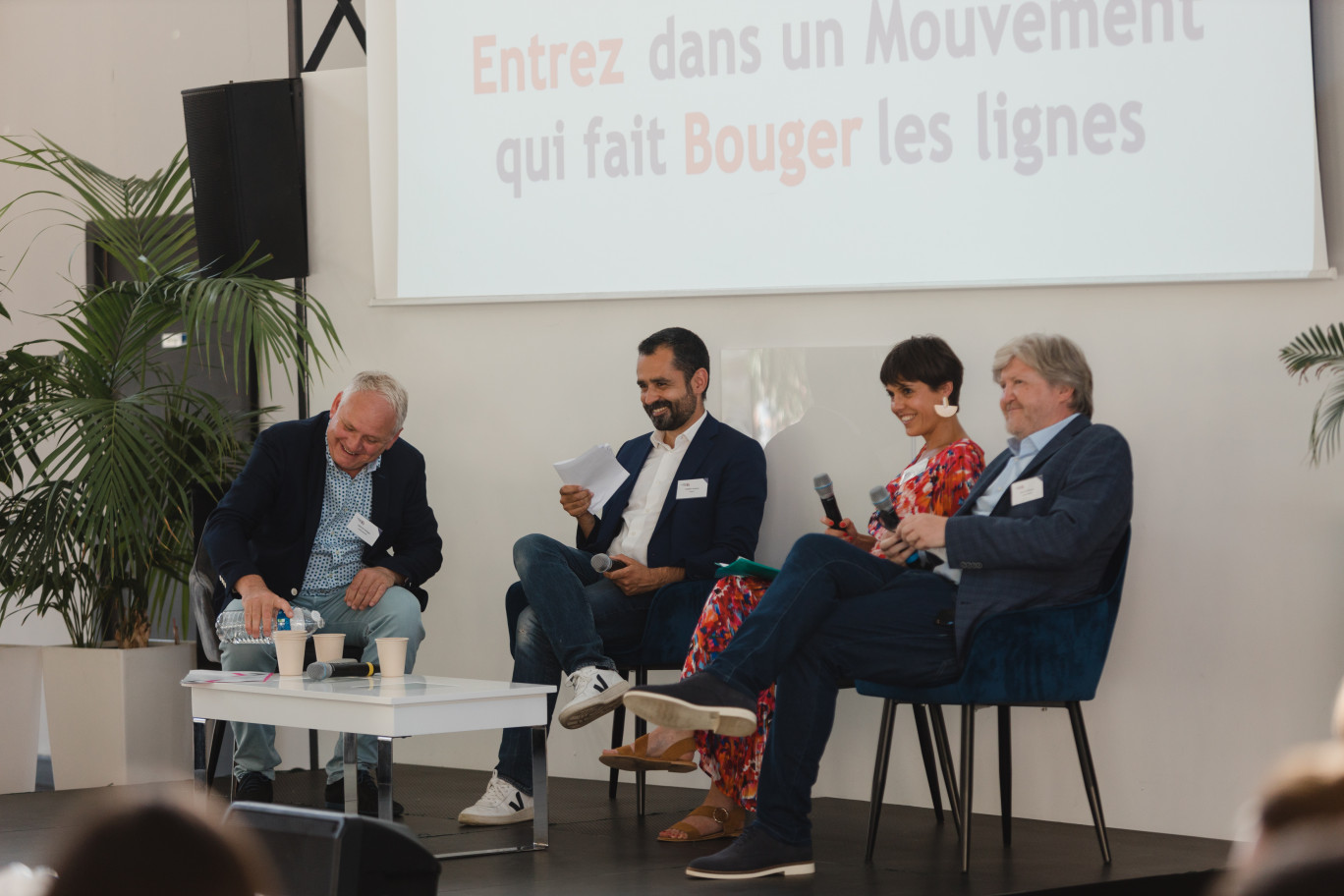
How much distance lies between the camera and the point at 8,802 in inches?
164

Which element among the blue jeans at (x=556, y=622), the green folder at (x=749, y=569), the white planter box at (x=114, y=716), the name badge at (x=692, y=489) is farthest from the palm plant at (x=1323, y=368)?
the white planter box at (x=114, y=716)

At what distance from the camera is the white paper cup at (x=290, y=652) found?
3.38 m

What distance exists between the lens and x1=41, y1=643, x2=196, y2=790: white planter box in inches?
176

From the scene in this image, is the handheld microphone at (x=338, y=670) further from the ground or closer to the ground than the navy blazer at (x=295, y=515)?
closer to the ground

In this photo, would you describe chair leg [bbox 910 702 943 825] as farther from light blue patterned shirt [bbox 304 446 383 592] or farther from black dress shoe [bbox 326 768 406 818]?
light blue patterned shirt [bbox 304 446 383 592]

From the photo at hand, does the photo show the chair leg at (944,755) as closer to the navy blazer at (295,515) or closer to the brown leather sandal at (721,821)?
the brown leather sandal at (721,821)

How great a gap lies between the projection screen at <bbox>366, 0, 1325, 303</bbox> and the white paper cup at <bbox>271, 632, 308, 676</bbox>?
161 cm

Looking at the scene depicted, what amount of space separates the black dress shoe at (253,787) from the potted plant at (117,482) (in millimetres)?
744

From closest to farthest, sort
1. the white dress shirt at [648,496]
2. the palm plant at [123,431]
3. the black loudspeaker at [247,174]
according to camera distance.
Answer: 1. the white dress shirt at [648,496]
2. the palm plant at [123,431]
3. the black loudspeaker at [247,174]

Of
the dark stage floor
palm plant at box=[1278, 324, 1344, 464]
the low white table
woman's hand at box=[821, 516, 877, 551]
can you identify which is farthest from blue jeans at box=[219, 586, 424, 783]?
palm plant at box=[1278, 324, 1344, 464]

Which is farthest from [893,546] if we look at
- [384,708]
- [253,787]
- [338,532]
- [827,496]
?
[253,787]

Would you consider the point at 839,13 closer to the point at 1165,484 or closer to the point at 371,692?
the point at 1165,484

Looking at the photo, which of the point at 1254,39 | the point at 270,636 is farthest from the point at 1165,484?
the point at 270,636

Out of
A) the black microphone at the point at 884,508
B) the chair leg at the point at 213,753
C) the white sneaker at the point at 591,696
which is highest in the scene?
the black microphone at the point at 884,508
